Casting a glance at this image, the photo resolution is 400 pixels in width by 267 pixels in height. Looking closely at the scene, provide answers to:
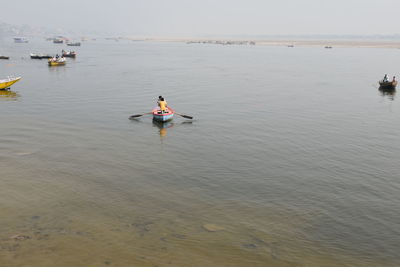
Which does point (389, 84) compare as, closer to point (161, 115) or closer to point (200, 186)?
point (161, 115)

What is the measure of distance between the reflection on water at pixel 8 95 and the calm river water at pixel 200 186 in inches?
200

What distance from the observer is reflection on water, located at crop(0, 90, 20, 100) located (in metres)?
47.7

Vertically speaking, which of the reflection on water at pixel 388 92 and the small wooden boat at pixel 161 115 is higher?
the reflection on water at pixel 388 92

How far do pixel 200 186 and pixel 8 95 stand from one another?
39.5 meters

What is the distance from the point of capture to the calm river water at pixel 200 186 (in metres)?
14.9

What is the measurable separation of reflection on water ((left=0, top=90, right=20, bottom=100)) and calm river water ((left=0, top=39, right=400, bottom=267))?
5.09 meters

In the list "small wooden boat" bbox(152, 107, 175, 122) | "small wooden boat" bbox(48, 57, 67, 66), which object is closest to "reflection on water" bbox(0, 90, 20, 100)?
"small wooden boat" bbox(152, 107, 175, 122)

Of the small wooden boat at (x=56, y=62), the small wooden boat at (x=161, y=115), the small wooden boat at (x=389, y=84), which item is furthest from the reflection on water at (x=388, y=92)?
the small wooden boat at (x=56, y=62)

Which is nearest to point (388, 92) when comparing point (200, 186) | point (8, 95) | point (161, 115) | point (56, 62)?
point (161, 115)

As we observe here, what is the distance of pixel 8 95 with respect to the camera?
163 ft

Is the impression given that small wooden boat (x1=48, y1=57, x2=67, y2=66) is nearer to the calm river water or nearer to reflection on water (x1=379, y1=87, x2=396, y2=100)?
the calm river water

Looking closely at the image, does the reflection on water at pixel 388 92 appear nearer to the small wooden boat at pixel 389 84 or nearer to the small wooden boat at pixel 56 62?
the small wooden boat at pixel 389 84

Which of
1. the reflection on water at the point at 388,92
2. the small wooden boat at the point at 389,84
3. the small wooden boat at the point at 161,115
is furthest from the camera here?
the small wooden boat at the point at 389,84

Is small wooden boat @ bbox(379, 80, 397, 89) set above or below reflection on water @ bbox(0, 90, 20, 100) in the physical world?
above
